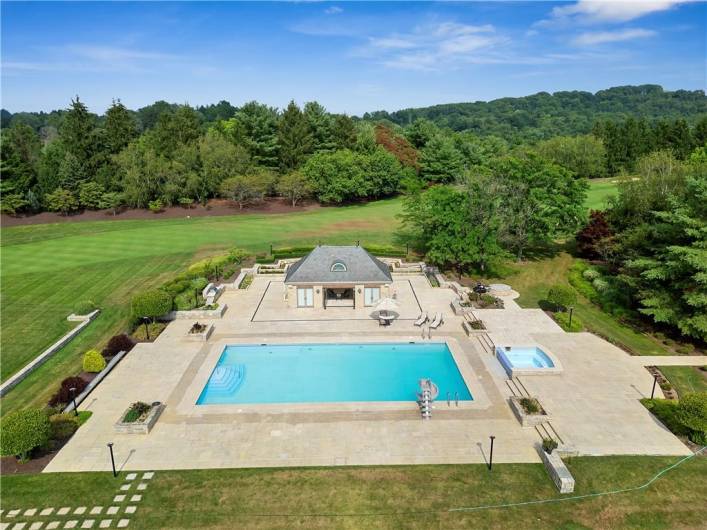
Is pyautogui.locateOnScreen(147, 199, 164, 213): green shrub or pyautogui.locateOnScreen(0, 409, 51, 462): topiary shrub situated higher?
pyautogui.locateOnScreen(147, 199, 164, 213): green shrub

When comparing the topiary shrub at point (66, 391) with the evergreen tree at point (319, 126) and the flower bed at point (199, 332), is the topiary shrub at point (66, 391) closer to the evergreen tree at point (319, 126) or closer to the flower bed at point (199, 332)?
the flower bed at point (199, 332)

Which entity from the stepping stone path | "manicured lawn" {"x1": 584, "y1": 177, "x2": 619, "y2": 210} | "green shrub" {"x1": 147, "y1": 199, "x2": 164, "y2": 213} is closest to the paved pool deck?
the stepping stone path

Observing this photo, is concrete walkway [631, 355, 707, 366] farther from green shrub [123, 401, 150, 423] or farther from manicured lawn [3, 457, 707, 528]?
green shrub [123, 401, 150, 423]

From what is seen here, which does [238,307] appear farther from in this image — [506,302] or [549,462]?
[549,462]

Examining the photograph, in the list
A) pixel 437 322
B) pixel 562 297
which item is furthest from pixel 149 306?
pixel 562 297

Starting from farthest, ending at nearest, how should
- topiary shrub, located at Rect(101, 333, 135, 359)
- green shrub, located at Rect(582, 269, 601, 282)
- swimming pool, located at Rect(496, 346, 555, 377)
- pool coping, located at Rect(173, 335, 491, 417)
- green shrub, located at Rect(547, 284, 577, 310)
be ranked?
green shrub, located at Rect(582, 269, 601, 282)
green shrub, located at Rect(547, 284, 577, 310)
topiary shrub, located at Rect(101, 333, 135, 359)
swimming pool, located at Rect(496, 346, 555, 377)
pool coping, located at Rect(173, 335, 491, 417)

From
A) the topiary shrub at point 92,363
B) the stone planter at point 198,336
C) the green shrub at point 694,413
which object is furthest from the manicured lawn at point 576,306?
the topiary shrub at point 92,363
